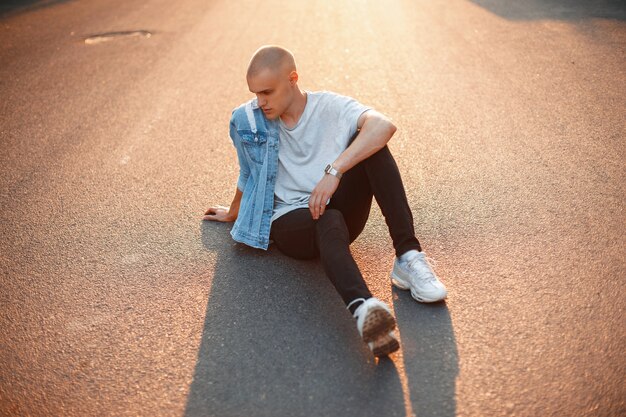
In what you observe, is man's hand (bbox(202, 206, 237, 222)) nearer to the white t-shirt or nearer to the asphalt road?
the asphalt road

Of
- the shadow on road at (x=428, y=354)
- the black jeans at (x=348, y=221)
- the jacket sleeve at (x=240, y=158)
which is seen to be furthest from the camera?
the jacket sleeve at (x=240, y=158)

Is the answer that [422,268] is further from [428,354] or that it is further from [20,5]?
[20,5]

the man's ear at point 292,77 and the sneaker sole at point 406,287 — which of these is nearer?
the sneaker sole at point 406,287

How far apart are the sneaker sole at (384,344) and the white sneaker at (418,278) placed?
1.61 ft

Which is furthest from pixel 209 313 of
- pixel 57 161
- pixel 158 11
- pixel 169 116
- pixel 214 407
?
pixel 158 11

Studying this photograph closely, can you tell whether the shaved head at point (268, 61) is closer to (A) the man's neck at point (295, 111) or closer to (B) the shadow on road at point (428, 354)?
(A) the man's neck at point (295, 111)

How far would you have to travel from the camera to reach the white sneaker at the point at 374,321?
2.62 m

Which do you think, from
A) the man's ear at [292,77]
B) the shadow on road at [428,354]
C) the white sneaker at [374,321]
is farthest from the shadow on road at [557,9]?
the white sneaker at [374,321]

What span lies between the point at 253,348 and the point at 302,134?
1.28 meters

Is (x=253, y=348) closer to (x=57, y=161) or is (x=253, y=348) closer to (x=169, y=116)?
(x=57, y=161)

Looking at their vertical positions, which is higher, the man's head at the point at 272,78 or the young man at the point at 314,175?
the man's head at the point at 272,78

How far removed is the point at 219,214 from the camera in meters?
4.11

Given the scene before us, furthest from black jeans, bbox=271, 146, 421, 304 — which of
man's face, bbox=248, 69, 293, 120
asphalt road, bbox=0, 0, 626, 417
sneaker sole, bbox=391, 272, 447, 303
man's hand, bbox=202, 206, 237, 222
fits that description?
man's hand, bbox=202, 206, 237, 222

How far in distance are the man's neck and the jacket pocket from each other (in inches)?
6.1
